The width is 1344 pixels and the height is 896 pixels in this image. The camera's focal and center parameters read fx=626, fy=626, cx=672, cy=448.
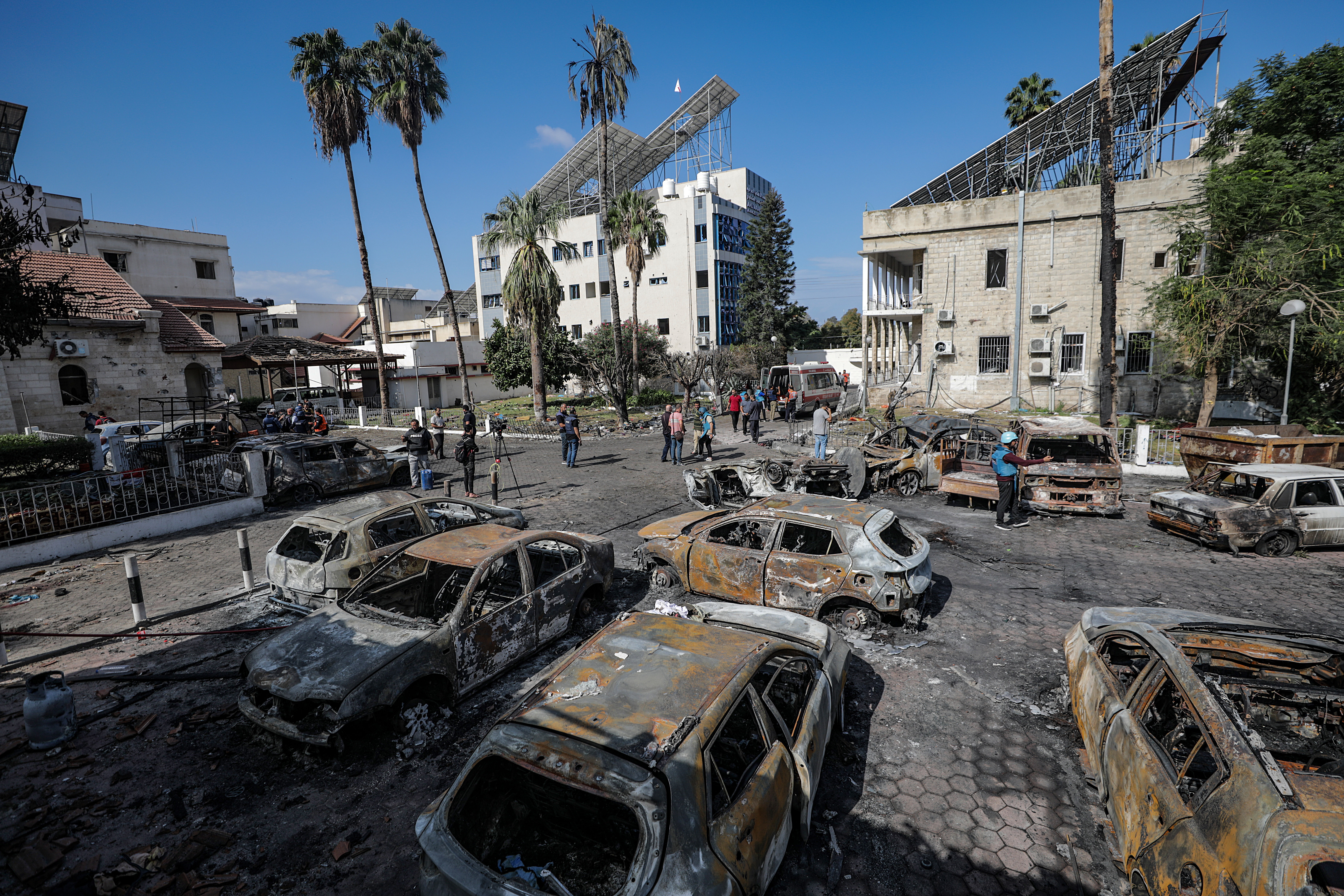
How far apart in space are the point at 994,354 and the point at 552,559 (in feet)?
83.4

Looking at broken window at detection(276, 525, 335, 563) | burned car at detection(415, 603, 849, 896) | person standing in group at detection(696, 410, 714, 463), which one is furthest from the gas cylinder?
person standing in group at detection(696, 410, 714, 463)

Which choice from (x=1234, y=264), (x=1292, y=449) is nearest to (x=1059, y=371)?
(x=1234, y=264)

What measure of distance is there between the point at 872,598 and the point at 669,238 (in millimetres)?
43264

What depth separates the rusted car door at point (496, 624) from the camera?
18.4 ft

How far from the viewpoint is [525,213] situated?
1122 inches

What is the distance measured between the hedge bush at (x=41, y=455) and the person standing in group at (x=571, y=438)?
12.1 meters

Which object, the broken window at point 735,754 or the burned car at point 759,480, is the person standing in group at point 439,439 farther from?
the broken window at point 735,754

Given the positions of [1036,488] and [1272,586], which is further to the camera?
[1036,488]

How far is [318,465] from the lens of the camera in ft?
47.4

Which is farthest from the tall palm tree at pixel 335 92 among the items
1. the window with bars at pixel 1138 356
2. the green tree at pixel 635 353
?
the window with bars at pixel 1138 356

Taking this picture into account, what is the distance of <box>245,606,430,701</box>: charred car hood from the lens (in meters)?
4.80

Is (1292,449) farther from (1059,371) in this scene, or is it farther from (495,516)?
(1059,371)

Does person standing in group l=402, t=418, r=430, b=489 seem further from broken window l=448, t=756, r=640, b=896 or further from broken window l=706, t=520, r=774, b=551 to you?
broken window l=448, t=756, r=640, b=896

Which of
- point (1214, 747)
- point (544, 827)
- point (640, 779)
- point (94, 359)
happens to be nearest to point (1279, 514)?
point (1214, 747)
